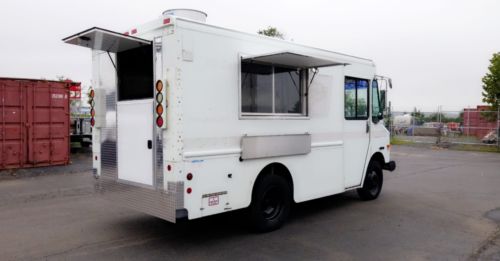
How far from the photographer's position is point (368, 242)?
545cm

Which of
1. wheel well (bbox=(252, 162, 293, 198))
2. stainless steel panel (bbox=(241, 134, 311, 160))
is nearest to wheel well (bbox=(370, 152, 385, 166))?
stainless steel panel (bbox=(241, 134, 311, 160))

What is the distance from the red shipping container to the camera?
11820 millimetres

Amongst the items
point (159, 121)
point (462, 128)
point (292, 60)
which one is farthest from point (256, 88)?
point (462, 128)

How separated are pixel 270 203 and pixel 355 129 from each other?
2.49 m

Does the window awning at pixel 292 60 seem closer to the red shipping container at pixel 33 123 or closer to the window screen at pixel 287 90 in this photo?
the window screen at pixel 287 90

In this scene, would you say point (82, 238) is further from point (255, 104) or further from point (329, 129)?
point (329, 129)

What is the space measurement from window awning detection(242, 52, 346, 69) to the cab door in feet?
4.75

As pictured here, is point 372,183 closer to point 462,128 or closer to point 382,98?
point 382,98

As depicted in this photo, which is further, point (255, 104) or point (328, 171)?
point (328, 171)

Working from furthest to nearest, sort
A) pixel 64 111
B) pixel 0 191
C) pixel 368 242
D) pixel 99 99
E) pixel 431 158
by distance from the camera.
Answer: pixel 431 158
pixel 64 111
pixel 0 191
pixel 99 99
pixel 368 242

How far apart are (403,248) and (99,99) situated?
4.60m

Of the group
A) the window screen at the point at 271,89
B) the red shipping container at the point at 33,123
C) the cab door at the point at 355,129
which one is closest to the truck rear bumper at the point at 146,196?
the window screen at the point at 271,89

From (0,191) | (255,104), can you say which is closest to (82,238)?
(255,104)

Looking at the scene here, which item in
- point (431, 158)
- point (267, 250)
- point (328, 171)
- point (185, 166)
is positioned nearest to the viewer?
point (185, 166)
